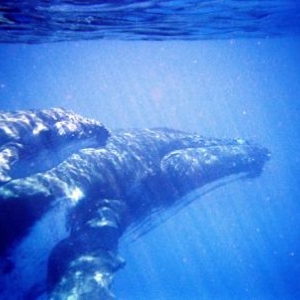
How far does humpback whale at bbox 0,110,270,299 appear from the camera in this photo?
28.6 ft

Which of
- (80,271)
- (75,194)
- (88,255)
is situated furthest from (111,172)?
(80,271)

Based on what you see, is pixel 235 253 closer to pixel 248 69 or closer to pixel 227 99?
pixel 248 69

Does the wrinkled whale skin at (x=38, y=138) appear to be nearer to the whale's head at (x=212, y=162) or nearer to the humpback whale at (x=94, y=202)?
the humpback whale at (x=94, y=202)

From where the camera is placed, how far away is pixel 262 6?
17.9m

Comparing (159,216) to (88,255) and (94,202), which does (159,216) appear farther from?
(88,255)

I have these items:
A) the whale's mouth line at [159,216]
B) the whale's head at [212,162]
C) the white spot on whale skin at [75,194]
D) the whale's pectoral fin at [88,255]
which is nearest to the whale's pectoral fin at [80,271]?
the whale's pectoral fin at [88,255]

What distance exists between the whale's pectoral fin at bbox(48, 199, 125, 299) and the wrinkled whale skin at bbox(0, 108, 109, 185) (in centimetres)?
156

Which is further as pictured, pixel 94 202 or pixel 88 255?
pixel 94 202

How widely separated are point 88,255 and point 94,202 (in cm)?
187

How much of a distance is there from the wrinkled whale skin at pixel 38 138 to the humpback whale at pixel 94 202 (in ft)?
1.41

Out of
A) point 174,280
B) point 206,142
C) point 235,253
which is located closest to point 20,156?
point 206,142

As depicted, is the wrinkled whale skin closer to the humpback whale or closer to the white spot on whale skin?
the humpback whale

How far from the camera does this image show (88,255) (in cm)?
935

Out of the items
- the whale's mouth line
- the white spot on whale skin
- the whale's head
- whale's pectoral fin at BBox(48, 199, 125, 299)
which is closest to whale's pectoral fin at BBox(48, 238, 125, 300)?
whale's pectoral fin at BBox(48, 199, 125, 299)
